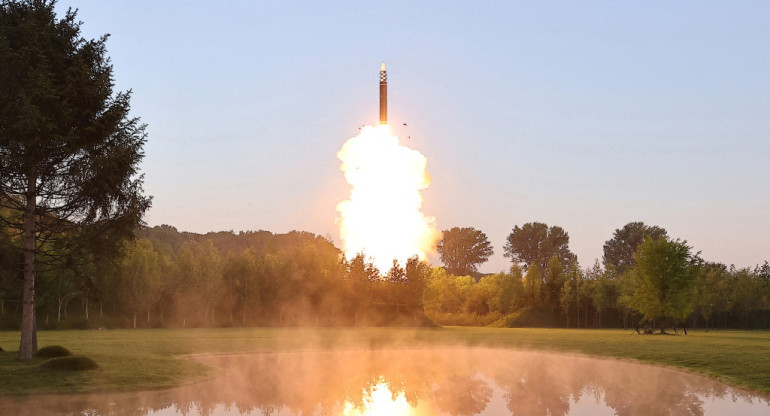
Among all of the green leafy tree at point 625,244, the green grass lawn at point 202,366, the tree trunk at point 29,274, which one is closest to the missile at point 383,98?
the green grass lawn at point 202,366

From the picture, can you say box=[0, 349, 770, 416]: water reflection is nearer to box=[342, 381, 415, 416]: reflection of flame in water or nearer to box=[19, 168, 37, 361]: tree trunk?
box=[342, 381, 415, 416]: reflection of flame in water

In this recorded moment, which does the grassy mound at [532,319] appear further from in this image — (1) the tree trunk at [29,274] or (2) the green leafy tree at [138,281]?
(1) the tree trunk at [29,274]

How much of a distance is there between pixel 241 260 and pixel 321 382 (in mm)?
71605

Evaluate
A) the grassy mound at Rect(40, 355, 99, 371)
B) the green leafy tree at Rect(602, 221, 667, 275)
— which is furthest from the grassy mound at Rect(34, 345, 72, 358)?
the green leafy tree at Rect(602, 221, 667, 275)

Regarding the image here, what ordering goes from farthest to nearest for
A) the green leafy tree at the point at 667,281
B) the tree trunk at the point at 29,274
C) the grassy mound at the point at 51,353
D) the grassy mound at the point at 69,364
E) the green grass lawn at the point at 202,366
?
the green leafy tree at the point at 667,281 → the grassy mound at the point at 51,353 → the tree trunk at the point at 29,274 → the grassy mound at the point at 69,364 → the green grass lawn at the point at 202,366

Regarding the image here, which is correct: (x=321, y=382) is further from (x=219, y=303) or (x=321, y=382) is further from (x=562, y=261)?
(x=562, y=261)

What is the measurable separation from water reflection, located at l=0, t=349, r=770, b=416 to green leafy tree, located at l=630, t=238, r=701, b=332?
118 feet

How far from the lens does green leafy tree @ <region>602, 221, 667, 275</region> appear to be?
176 meters

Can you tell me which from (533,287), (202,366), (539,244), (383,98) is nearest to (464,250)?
(539,244)

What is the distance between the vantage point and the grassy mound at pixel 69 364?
28.0 m

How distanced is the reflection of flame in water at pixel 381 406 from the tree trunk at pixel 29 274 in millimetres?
15749

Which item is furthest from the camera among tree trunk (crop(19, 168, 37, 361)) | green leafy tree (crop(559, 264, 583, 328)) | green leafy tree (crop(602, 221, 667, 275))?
green leafy tree (crop(602, 221, 667, 275))

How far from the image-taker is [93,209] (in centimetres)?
3134

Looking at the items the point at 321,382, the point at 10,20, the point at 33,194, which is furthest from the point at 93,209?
the point at 321,382
